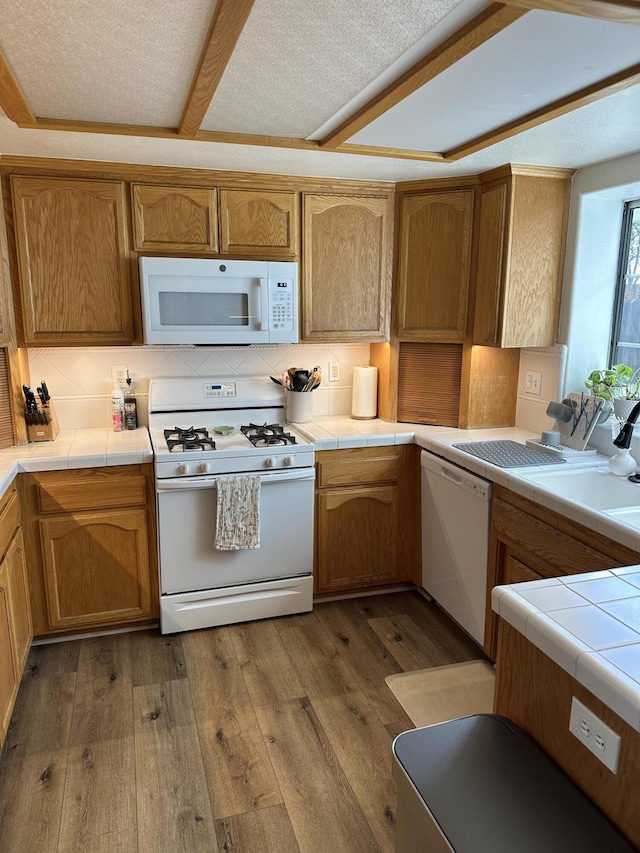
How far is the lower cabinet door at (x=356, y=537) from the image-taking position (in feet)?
10.2

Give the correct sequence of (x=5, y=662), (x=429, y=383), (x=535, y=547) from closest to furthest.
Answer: (x=5, y=662) < (x=535, y=547) < (x=429, y=383)

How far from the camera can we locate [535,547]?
2283 millimetres

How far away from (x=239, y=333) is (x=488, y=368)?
4.38ft

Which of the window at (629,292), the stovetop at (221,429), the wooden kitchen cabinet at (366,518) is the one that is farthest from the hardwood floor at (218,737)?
the window at (629,292)

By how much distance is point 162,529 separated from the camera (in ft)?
9.09

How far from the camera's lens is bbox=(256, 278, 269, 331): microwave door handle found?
9.76ft

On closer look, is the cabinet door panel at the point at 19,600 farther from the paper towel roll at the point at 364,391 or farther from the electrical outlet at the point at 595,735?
the electrical outlet at the point at 595,735

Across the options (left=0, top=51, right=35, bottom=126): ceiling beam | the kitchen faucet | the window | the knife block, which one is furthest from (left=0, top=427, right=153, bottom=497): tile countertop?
the window

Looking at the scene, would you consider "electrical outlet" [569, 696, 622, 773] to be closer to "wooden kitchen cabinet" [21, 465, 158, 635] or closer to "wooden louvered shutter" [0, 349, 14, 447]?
"wooden kitchen cabinet" [21, 465, 158, 635]

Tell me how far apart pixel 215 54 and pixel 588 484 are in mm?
2062

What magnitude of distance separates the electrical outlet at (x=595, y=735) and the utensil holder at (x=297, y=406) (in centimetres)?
233

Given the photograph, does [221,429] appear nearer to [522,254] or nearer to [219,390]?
[219,390]

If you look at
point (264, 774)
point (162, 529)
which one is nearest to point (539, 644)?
point (264, 774)

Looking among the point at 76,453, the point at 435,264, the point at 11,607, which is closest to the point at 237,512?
the point at 76,453
